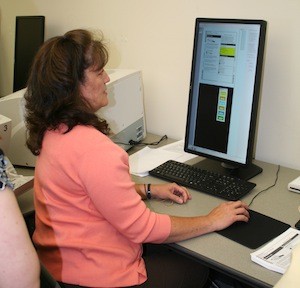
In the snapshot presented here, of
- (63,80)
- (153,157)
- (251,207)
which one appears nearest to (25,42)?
(153,157)

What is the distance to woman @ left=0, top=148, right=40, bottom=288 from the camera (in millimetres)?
754

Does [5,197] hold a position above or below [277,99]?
below

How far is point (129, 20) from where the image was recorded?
2068mm

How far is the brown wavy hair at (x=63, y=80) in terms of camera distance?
45.9 inches

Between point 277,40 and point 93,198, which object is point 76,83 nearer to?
point 93,198

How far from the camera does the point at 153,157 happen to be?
5.91 ft

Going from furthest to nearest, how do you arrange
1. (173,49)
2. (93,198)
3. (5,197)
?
(173,49), (93,198), (5,197)

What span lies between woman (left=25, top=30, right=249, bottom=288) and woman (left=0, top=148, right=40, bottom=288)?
0.33m

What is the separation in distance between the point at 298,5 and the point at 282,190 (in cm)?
69

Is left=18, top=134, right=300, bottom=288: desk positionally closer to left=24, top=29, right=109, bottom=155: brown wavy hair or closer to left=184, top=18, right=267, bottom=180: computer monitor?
left=184, top=18, right=267, bottom=180: computer monitor

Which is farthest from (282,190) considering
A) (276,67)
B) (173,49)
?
(173,49)

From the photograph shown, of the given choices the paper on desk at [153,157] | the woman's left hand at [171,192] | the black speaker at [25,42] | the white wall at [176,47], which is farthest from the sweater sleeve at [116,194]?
the black speaker at [25,42]

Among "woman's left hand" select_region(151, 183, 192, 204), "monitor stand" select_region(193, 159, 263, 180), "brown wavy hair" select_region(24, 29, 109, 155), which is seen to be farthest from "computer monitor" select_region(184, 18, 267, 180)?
"brown wavy hair" select_region(24, 29, 109, 155)

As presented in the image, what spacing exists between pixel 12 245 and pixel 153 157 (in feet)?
3.56
